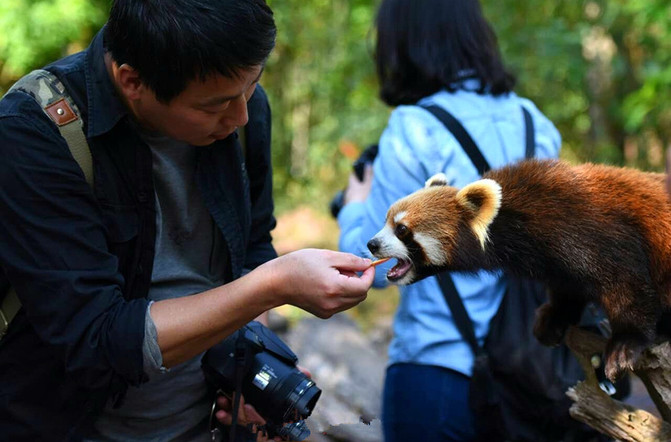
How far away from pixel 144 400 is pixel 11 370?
0.30m

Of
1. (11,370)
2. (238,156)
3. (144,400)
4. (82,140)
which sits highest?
(82,140)

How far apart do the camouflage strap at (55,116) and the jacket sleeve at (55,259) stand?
0.08 feet

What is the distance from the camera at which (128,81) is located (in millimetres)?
1489

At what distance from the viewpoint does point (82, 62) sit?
156 centimetres

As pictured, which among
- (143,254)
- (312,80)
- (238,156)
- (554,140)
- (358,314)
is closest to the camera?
(143,254)

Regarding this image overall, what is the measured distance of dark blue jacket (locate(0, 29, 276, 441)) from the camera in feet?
4.53

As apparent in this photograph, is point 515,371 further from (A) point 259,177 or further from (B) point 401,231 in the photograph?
(A) point 259,177

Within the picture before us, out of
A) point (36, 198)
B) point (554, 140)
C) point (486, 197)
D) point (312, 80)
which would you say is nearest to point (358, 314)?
point (312, 80)

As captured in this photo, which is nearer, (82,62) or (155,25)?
(155,25)

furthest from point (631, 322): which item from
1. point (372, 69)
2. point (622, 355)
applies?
point (372, 69)

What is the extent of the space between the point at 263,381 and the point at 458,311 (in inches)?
28.6

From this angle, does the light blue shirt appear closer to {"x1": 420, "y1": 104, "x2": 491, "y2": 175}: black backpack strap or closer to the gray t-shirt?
{"x1": 420, "y1": 104, "x2": 491, "y2": 175}: black backpack strap

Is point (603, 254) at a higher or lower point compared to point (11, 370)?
higher

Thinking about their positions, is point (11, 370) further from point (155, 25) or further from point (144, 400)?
point (155, 25)
